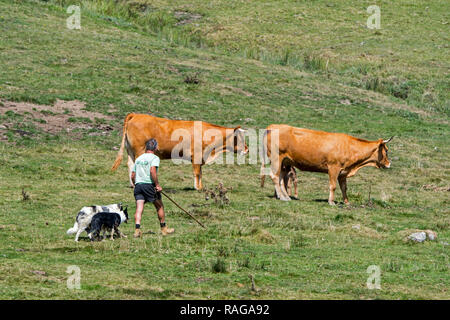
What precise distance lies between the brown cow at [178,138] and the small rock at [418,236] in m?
7.12

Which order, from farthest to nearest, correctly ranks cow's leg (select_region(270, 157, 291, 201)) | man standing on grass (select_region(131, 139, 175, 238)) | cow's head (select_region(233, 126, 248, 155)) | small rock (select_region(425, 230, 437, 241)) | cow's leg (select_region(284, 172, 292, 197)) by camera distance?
cow's head (select_region(233, 126, 248, 155))
cow's leg (select_region(284, 172, 292, 197))
cow's leg (select_region(270, 157, 291, 201))
small rock (select_region(425, 230, 437, 241))
man standing on grass (select_region(131, 139, 175, 238))

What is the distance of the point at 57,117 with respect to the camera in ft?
94.5

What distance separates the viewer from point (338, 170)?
68.1 ft

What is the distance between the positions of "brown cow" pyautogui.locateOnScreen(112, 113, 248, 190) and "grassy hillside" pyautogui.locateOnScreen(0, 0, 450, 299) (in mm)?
869

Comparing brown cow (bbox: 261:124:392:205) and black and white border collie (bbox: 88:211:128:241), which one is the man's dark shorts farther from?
brown cow (bbox: 261:124:392:205)

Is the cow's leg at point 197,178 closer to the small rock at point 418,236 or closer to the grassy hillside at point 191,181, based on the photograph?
the grassy hillside at point 191,181

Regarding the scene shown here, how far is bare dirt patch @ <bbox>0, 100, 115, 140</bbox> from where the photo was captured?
27.5m

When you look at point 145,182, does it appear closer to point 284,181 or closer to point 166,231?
point 166,231

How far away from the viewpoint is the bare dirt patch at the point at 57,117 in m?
27.5

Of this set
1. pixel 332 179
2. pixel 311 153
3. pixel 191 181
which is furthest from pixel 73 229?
pixel 191 181

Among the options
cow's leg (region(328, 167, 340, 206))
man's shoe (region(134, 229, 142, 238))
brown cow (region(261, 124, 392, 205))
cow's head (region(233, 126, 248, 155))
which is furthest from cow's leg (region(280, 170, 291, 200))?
man's shoe (region(134, 229, 142, 238))

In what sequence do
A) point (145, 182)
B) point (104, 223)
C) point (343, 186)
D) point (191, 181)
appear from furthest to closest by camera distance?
point (191, 181) → point (343, 186) → point (145, 182) → point (104, 223)

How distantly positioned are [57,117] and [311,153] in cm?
1187

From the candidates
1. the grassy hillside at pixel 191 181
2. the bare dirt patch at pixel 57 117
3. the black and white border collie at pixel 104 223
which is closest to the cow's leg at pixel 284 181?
the grassy hillside at pixel 191 181
